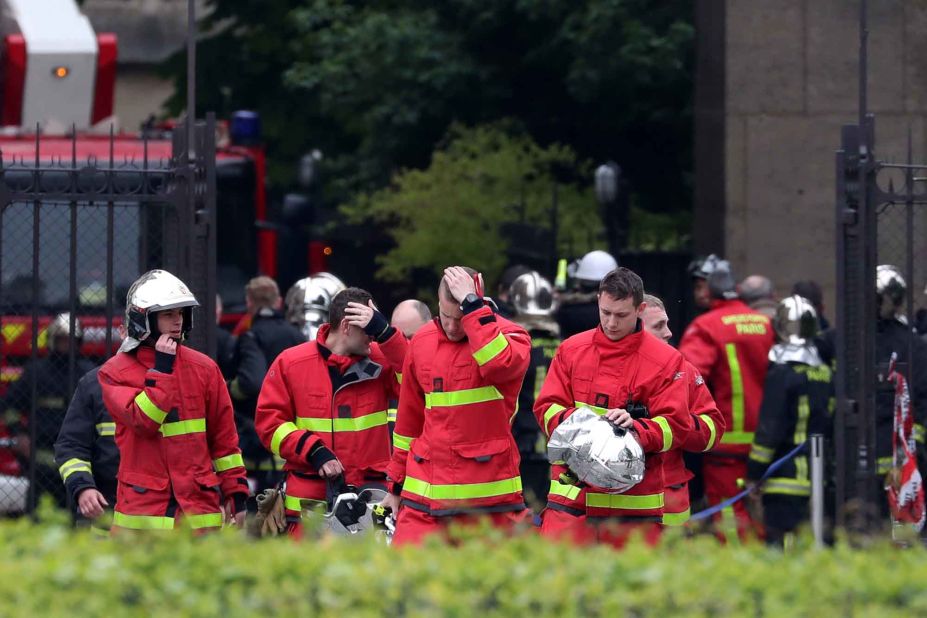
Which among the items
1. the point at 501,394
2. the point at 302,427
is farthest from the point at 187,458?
the point at 501,394

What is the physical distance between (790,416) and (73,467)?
427cm

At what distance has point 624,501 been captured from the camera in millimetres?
7594

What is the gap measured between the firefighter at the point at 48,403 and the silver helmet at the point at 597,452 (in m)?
3.31

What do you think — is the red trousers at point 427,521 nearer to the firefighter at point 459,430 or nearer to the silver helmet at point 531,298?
the firefighter at point 459,430

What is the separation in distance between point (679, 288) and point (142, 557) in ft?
43.3

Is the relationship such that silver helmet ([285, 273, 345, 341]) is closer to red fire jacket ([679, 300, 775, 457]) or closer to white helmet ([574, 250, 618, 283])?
white helmet ([574, 250, 618, 283])

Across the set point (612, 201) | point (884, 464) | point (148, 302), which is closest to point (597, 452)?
point (148, 302)

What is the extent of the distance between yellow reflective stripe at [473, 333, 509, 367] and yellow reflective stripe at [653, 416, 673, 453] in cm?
69

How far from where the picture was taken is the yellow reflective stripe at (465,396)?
297 inches

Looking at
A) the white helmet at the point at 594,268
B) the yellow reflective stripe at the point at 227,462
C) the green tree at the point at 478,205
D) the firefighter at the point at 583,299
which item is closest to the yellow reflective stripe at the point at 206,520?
the yellow reflective stripe at the point at 227,462

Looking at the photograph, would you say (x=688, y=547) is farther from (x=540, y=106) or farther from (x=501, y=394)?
(x=540, y=106)

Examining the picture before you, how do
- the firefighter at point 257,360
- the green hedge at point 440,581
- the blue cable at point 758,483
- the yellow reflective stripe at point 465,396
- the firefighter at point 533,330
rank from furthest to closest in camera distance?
the firefighter at point 533,330 < the firefighter at point 257,360 < the blue cable at point 758,483 < the yellow reflective stripe at point 465,396 < the green hedge at point 440,581

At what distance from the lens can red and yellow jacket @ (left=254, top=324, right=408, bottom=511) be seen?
327 inches

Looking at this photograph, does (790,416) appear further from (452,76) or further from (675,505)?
(452,76)
